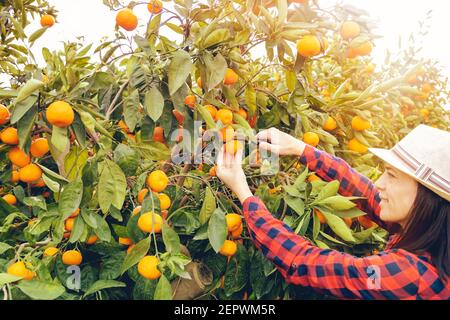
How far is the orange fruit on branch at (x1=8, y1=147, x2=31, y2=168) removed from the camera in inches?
55.4

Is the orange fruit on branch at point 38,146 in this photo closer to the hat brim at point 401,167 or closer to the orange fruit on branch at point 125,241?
the orange fruit on branch at point 125,241

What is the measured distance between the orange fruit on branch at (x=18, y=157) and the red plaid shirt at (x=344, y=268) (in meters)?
0.70

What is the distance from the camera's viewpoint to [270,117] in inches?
66.6

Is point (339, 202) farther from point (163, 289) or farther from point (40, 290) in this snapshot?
point (40, 290)

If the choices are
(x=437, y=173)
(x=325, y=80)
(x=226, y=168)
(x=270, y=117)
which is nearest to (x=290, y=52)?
(x=270, y=117)

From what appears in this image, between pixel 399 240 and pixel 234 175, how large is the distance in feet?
1.56

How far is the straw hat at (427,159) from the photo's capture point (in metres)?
1.12

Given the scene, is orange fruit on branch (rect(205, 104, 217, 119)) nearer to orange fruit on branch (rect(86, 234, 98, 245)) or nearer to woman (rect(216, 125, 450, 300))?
woman (rect(216, 125, 450, 300))

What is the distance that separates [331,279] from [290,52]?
69 cm

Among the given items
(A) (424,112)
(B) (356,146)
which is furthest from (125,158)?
(A) (424,112)

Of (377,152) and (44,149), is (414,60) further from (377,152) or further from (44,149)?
(44,149)

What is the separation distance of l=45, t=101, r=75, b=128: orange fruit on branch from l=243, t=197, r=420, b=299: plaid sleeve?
54 cm

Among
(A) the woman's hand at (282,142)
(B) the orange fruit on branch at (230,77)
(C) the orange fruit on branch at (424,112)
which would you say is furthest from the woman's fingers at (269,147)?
(C) the orange fruit on branch at (424,112)

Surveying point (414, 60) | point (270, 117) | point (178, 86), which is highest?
point (178, 86)
